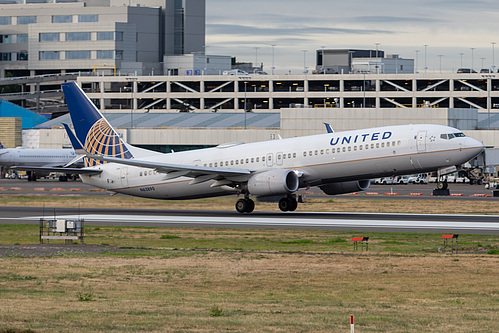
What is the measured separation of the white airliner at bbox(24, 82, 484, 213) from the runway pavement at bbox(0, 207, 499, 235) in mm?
1736

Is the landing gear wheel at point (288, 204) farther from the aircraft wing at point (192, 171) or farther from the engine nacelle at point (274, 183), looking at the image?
the aircraft wing at point (192, 171)

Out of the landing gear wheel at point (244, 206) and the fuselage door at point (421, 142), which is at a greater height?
the fuselage door at point (421, 142)

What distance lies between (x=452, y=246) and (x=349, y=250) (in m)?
4.59

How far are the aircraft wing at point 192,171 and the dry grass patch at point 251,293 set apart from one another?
64.3ft

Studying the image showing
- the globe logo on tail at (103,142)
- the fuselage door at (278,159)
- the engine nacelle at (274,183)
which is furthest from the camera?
the globe logo on tail at (103,142)

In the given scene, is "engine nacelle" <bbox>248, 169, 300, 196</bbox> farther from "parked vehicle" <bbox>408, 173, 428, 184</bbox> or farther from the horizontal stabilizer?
"parked vehicle" <bbox>408, 173, 428, 184</bbox>

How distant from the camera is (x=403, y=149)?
2003 inches

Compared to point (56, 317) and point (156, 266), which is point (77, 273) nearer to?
point (156, 266)

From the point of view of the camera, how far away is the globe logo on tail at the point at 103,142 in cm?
6053

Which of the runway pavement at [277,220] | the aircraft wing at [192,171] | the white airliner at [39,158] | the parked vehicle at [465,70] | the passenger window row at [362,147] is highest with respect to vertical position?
the parked vehicle at [465,70]

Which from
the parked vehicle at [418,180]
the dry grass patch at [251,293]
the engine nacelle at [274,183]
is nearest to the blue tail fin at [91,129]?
the engine nacelle at [274,183]

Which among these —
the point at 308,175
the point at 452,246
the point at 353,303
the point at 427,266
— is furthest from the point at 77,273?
the point at 308,175

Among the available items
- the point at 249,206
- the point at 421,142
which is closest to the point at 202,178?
the point at 249,206

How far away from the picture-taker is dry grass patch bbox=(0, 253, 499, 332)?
63.7ft
